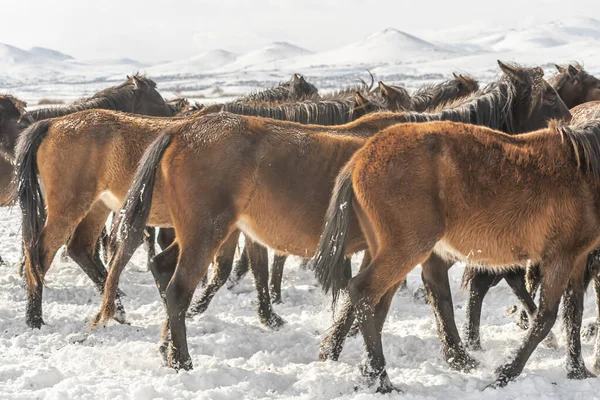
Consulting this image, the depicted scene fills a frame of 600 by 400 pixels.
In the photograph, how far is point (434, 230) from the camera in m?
3.92

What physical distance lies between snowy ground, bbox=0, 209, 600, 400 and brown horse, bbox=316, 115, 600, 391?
12.1 inches

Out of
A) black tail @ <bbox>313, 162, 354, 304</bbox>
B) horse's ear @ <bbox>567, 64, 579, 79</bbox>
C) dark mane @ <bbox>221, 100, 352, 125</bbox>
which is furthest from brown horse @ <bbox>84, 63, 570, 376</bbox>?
horse's ear @ <bbox>567, 64, 579, 79</bbox>

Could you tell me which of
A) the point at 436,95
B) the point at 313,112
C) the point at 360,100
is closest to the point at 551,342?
the point at 360,100

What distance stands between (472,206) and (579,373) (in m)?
1.31

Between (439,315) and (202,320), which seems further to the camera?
(202,320)

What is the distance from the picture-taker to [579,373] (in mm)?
4121

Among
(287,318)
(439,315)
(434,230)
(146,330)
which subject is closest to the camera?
(434,230)

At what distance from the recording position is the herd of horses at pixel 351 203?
3.96m

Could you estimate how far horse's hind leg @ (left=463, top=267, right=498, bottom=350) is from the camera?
16.6 feet

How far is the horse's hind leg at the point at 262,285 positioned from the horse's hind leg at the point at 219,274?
204 mm

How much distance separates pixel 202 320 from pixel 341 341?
1547mm

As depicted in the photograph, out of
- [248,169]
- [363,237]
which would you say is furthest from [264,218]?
[363,237]

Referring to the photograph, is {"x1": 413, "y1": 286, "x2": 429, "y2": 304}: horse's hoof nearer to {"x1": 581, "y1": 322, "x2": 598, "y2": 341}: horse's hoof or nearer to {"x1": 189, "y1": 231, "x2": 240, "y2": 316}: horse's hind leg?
{"x1": 581, "y1": 322, "x2": 598, "y2": 341}: horse's hoof

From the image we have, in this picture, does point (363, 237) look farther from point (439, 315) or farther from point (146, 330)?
point (146, 330)
